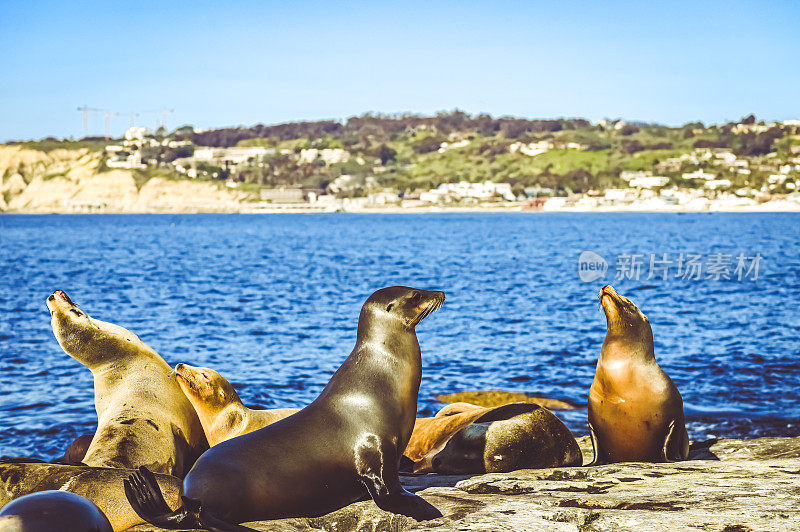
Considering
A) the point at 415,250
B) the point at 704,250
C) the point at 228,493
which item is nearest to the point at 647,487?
the point at 228,493

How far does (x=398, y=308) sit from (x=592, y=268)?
1999 inches

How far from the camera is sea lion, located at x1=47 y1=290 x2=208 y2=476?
7.07 m

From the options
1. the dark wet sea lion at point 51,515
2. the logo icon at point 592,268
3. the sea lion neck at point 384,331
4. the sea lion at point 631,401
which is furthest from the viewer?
the logo icon at point 592,268

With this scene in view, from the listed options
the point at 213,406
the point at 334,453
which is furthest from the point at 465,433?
the point at 334,453

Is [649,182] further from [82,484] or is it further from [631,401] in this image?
[82,484]

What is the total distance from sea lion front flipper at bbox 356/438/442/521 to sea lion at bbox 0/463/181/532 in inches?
45.9

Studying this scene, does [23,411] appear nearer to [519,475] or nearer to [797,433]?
[519,475]

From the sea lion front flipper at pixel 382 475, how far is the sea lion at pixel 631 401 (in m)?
2.91

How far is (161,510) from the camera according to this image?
5.26 metres

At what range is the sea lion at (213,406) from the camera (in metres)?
8.34

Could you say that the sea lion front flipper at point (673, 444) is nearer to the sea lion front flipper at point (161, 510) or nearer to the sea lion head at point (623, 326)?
the sea lion head at point (623, 326)

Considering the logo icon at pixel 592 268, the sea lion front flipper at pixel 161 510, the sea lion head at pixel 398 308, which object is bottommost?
the logo icon at pixel 592 268

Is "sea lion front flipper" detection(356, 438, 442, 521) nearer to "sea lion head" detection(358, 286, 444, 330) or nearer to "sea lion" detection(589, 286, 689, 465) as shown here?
"sea lion head" detection(358, 286, 444, 330)

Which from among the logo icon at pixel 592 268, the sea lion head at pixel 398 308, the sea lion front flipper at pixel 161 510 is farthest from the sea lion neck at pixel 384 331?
the logo icon at pixel 592 268
